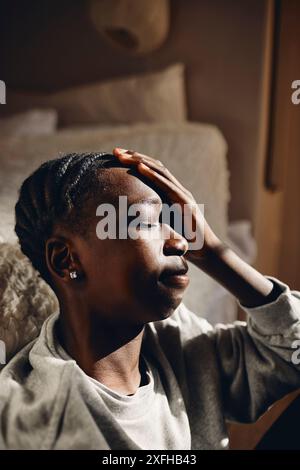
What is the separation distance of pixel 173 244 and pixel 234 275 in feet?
0.44

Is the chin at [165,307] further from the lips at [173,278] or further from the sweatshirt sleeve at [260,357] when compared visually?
the sweatshirt sleeve at [260,357]

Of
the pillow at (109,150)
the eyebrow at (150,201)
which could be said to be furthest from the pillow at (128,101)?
the eyebrow at (150,201)

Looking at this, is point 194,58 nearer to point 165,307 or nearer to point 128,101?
point 128,101

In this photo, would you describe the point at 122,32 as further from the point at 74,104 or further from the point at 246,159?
the point at 246,159

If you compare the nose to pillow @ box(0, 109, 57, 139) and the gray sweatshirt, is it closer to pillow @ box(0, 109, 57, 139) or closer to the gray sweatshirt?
the gray sweatshirt

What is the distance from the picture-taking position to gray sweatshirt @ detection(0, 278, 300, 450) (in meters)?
0.64

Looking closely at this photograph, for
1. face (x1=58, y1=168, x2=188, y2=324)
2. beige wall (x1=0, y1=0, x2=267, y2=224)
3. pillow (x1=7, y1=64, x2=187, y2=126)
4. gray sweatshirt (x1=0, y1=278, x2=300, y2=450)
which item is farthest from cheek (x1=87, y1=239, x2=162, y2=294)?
pillow (x1=7, y1=64, x2=187, y2=126)

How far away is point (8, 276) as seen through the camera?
0.88 metres

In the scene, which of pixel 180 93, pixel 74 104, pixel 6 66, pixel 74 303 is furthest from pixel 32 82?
pixel 74 303

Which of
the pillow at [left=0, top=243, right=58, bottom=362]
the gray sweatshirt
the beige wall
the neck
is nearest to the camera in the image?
the gray sweatshirt

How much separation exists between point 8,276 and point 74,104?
4.23 feet

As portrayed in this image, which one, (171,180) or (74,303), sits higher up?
(171,180)

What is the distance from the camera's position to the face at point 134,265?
0.71 meters

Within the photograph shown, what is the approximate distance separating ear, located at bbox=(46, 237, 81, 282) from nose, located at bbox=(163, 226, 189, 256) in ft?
0.37
